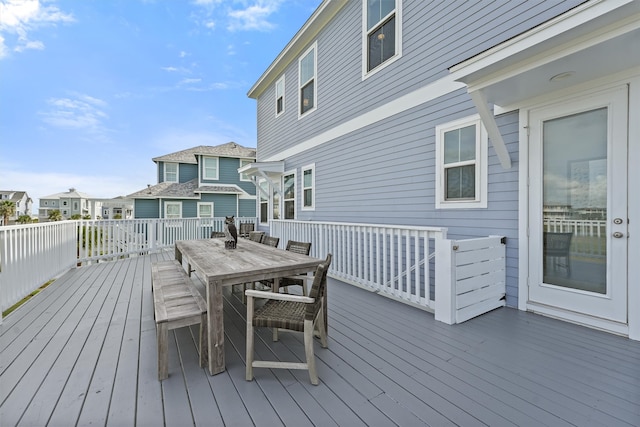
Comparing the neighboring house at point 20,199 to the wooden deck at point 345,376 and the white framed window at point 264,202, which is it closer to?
the white framed window at point 264,202

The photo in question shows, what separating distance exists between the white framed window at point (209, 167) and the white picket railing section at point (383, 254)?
1054 centimetres

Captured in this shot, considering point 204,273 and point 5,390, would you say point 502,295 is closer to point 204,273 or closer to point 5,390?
point 204,273

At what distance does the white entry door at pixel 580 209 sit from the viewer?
259 centimetres

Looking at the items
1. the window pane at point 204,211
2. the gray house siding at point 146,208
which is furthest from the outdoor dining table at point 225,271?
the gray house siding at point 146,208

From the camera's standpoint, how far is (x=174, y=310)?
2.12 m

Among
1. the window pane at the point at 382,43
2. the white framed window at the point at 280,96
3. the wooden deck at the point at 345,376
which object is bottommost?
the wooden deck at the point at 345,376

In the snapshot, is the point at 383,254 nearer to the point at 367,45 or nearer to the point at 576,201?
the point at 576,201

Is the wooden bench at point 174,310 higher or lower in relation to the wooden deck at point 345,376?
Answer: higher

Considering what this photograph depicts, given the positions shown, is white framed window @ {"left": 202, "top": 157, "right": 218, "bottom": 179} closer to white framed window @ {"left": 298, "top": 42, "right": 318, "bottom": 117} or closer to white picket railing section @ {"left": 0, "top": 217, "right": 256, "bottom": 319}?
white picket railing section @ {"left": 0, "top": 217, "right": 256, "bottom": 319}

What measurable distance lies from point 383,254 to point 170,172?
615 inches

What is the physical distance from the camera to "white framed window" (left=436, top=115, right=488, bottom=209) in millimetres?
3588

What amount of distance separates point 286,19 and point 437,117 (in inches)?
465

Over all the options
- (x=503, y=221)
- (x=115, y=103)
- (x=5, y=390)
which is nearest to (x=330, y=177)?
(x=503, y=221)

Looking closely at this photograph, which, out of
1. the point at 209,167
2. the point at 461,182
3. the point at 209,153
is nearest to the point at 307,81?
the point at 461,182
